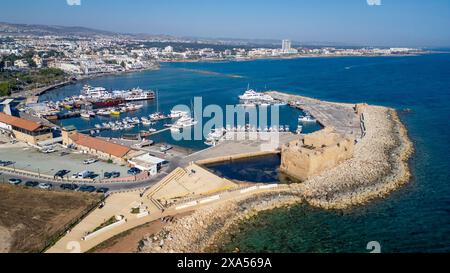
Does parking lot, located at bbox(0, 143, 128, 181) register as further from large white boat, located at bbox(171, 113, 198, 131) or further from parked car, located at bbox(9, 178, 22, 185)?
large white boat, located at bbox(171, 113, 198, 131)

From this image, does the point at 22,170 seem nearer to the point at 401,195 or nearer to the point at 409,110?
the point at 401,195

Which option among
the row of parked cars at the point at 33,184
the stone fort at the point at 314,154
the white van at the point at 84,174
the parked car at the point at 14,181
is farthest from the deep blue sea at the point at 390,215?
the parked car at the point at 14,181

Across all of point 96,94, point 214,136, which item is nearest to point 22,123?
point 214,136

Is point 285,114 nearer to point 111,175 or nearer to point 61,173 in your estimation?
point 111,175

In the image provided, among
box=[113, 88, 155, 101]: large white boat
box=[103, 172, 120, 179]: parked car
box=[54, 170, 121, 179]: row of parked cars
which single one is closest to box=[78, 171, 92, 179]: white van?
box=[54, 170, 121, 179]: row of parked cars

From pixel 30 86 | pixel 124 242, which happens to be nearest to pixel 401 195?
pixel 124 242

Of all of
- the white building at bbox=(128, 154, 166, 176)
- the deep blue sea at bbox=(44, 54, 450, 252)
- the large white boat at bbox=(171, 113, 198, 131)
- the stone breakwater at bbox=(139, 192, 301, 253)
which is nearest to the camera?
the stone breakwater at bbox=(139, 192, 301, 253)

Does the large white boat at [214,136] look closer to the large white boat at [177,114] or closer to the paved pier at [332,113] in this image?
the large white boat at [177,114]

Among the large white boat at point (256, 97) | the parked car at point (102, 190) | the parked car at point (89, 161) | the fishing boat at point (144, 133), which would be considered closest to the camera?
the parked car at point (102, 190)
